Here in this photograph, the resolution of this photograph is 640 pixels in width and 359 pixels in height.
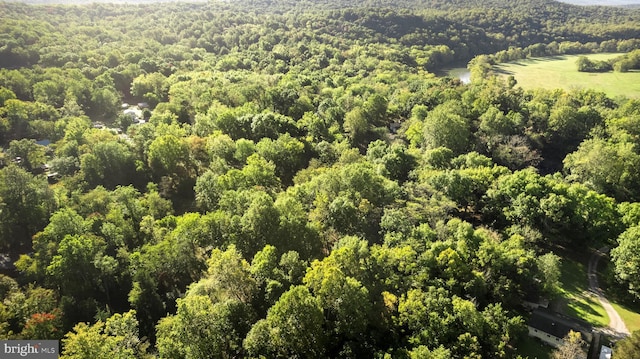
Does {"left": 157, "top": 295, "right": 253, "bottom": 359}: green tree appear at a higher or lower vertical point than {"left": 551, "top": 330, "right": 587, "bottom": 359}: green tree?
higher

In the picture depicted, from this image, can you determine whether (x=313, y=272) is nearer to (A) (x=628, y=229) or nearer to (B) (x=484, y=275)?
(B) (x=484, y=275)

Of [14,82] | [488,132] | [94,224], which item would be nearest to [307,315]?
[94,224]

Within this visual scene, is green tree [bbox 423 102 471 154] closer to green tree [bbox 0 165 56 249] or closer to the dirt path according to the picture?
the dirt path

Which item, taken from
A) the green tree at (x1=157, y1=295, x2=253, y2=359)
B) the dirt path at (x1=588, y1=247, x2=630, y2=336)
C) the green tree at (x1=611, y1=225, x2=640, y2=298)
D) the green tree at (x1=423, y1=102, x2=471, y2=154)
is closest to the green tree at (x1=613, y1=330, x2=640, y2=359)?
the dirt path at (x1=588, y1=247, x2=630, y2=336)

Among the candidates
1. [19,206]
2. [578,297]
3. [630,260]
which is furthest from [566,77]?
[19,206]

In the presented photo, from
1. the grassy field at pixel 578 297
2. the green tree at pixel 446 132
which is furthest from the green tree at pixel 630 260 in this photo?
the green tree at pixel 446 132
